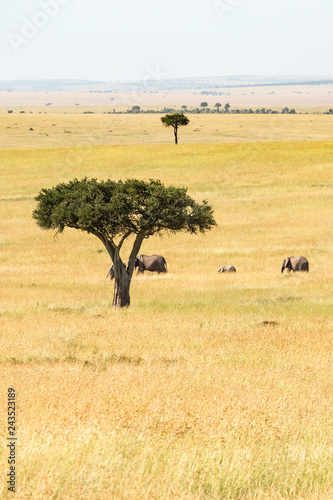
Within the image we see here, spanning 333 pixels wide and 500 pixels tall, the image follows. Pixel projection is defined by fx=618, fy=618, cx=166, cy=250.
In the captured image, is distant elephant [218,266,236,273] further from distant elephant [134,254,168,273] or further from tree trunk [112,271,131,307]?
tree trunk [112,271,131,307]

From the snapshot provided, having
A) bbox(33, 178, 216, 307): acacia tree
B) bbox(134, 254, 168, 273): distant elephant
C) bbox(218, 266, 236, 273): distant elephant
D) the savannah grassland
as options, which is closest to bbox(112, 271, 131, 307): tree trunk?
bbox(33, 178, 216, 307): acacia tree

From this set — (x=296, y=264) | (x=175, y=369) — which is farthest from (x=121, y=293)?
(x=175, y=369)

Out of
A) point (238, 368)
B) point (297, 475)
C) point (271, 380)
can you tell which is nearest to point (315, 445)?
point (297, 475)

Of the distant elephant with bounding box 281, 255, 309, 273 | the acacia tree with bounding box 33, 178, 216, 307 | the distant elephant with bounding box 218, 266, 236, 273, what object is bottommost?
the distant elephant with bounding box 218, 266, 236, 273

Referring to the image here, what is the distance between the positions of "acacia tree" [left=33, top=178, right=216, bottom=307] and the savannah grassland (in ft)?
9.94

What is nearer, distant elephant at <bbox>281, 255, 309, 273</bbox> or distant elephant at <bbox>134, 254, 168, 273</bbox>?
distant elephant at <bbox>281, 255, 309, 273</bbox>

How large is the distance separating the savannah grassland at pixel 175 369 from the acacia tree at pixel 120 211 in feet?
9.94

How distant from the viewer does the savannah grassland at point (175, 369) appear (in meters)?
7.62

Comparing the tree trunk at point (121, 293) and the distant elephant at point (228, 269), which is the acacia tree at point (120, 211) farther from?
the distant elephant at point (228, 269)

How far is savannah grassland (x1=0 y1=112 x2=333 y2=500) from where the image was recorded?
25.0 feet

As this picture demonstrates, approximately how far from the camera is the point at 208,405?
1074 cm

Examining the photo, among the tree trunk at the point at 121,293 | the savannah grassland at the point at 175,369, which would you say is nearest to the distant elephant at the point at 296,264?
the savannah grassland at the point at 175,369

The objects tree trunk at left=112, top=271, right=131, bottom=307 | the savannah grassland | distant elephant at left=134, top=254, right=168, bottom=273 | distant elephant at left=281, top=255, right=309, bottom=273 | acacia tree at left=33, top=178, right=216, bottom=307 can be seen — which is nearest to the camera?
the savannah grassland

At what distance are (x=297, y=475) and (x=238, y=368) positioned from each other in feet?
23.1
